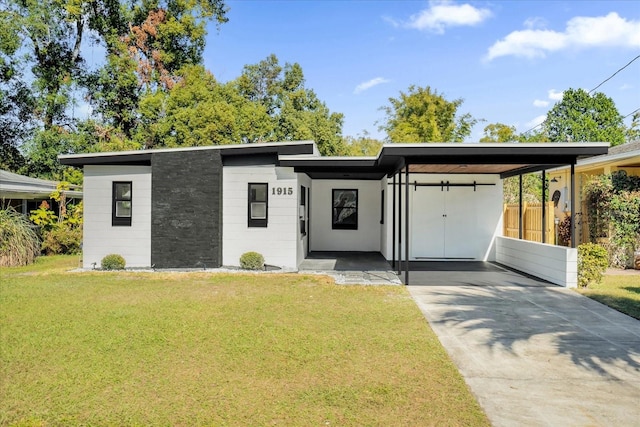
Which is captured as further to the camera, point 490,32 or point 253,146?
point 490,32

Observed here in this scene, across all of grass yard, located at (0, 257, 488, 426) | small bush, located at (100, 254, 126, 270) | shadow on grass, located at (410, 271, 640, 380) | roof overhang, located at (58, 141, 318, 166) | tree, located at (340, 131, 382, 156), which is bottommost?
grass yard, located at (0, 257, 488, 426)

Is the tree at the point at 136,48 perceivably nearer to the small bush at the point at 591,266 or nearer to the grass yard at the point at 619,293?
the small bush at the point at 591,266

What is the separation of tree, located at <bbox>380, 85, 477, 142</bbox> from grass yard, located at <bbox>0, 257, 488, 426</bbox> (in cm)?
2616

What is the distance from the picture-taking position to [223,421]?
315 centimetres

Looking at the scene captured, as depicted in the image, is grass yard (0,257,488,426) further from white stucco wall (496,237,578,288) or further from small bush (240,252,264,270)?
white stucco wall (496,237,578,288)

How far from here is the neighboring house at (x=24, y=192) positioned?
13.9 metres

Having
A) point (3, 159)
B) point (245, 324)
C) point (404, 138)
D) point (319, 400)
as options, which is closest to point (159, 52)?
point (3, 159)

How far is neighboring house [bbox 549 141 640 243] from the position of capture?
11.2m

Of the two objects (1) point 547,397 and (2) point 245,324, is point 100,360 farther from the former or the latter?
(1) point 547,397

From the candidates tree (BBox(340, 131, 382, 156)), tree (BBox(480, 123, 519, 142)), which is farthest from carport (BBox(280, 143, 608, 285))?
tree (BBox(340, 131, 382, 156))

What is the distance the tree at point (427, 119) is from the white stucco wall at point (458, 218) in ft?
64.1

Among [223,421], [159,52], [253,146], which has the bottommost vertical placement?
[223,421]

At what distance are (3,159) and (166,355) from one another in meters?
25.6

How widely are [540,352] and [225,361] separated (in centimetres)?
341
